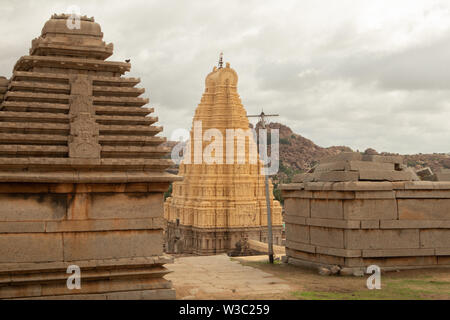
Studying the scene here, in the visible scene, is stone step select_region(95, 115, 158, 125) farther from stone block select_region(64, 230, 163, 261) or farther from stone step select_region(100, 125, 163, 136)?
stone block select_region(64, 230, 163, 261)

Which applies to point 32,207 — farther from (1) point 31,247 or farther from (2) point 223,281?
(2) point 223,281

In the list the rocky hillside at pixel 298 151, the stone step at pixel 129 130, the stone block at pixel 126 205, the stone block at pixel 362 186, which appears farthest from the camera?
the rocky hillside at pixel 298 151

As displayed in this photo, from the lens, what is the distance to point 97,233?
965 centimetres

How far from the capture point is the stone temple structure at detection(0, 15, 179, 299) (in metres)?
9.27

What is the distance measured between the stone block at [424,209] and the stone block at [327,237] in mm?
1483

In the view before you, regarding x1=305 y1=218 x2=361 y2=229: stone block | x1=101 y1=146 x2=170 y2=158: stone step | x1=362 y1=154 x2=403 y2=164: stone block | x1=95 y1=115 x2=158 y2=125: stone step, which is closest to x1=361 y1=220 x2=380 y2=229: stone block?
x1=305 y1=218 x2=361 y2=229: stone block

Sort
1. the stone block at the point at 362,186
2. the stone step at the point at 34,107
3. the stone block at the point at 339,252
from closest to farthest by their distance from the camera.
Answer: the stone step at the point at 34,107 < the stone block at the point at 362,186 < the stone block at the point at 339,252

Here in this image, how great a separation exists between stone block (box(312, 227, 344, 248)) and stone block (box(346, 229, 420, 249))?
0.21 meters

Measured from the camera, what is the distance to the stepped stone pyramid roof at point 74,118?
955cm

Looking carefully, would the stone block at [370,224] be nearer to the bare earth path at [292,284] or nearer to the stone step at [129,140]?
the bare earth path at [292,284]

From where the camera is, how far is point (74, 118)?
10.1m

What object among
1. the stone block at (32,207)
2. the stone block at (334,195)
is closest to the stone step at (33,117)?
the stone block at (32,207)
